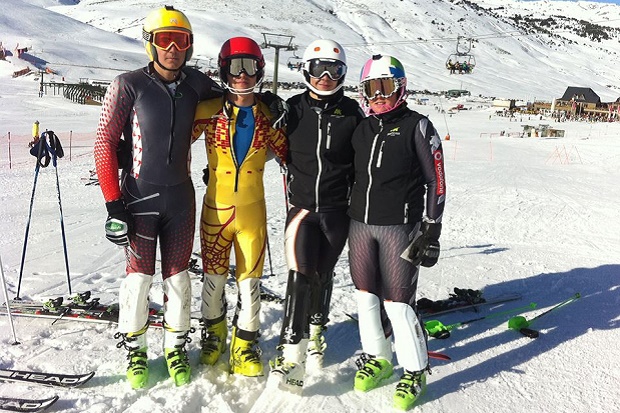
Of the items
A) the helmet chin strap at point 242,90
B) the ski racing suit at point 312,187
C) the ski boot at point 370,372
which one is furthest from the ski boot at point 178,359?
the helmet chin strap at point 242,90

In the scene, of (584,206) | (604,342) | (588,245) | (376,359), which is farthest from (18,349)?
(584,206)

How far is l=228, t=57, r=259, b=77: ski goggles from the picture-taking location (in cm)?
329

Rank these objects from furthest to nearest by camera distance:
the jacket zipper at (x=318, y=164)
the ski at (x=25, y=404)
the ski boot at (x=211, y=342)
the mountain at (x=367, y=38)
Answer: the mountain at (x=367, y=38) < the ski boot at (x=211, y=342) < the jacket zipper at (x=318, y=164) < the ski at (x=25, y=404)

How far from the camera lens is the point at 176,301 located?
3.45 meters

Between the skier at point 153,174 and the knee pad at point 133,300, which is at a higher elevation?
the skier at point 153,174

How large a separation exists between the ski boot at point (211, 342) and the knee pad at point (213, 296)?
8 centimetres

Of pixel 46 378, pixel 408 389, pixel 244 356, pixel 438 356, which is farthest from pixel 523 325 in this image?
pixel 46 378

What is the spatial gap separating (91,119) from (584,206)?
21.6m

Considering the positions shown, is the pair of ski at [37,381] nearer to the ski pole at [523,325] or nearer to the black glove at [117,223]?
the black glove at [117,223]

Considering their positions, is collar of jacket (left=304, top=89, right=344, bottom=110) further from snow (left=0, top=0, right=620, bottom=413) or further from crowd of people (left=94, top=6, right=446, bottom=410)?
snow (left=0, top=0, right=620, bottom=413)

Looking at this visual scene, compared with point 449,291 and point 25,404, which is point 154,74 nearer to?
point 25,404

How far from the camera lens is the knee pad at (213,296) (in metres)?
3.61

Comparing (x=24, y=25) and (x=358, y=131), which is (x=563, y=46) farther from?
(x=358, y=131)

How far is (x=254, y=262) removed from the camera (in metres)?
3.51
